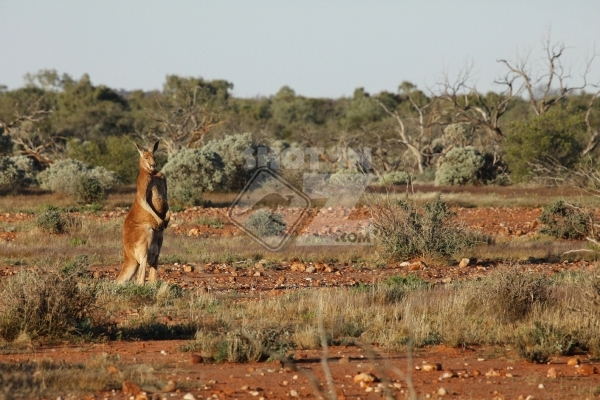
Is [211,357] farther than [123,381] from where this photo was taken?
Yes

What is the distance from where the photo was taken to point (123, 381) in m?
7.20

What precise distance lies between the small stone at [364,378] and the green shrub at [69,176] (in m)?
22.7

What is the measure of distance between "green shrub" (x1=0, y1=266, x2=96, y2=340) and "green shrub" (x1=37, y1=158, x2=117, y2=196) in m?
19.9

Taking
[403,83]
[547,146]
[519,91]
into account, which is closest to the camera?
[547,146]

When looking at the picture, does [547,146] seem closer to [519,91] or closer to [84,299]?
[519,91]

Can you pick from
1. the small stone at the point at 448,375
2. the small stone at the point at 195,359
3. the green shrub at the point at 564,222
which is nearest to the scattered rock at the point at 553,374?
the small stone at the point at 448,375

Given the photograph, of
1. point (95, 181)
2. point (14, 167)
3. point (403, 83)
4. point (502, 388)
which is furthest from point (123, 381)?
point (403, 83)

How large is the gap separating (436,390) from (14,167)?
98.9 feet

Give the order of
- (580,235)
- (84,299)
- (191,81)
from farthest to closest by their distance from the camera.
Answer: (191,81), (580,235), (84,299)

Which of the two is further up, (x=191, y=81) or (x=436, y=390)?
(x=191, y=81)

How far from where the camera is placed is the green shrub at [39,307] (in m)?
9.13

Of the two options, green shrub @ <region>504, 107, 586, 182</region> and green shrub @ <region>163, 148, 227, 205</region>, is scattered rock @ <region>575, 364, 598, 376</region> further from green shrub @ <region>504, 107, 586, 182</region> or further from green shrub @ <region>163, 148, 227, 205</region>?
green shrub @ <region>504, 107, 586, 182</region>

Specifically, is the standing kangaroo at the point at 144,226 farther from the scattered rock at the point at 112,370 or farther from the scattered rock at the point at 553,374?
the scattered rock at the point at 553,374

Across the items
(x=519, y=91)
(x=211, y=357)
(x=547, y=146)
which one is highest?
(x=519, y=91)
